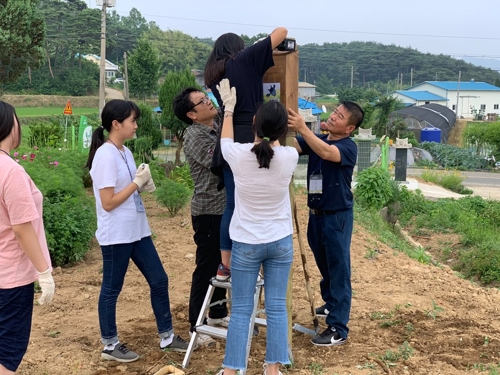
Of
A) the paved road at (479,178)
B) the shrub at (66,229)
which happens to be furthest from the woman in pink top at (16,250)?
the paved road at (479,178)

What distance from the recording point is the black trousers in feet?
12.9

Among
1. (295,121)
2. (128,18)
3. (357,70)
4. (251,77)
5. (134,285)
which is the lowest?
(134,285)

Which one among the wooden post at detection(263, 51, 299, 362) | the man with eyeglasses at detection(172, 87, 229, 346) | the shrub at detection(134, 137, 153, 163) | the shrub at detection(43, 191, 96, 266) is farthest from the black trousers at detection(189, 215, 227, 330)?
the shrub at detection(134, 137, 153, 163)

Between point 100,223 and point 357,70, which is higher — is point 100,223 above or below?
below

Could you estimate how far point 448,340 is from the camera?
4289mm

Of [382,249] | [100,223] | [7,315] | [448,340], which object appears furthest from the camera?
[382,249]

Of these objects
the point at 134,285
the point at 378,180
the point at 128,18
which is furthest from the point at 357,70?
the point at 134,285

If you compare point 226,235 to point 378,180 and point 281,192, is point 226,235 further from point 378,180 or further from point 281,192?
point 378,180

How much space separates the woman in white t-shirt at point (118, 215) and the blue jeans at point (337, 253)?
1.13 meters

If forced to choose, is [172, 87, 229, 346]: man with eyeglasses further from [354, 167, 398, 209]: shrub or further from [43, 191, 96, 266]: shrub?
[354, 167, 398, 209]: shrub

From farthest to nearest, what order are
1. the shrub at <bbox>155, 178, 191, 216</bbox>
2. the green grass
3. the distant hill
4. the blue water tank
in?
the distant hill < the blue water tank < the green grass < the shrub at <bbox>155, 178, 191, 216</bbox>

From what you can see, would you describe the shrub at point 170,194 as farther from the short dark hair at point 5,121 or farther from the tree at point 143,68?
the tree at point 143,68

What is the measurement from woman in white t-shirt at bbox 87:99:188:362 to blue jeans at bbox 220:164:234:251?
48 cm

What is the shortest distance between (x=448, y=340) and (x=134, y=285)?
296cm
